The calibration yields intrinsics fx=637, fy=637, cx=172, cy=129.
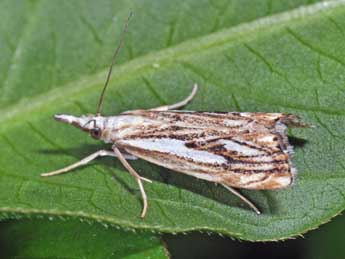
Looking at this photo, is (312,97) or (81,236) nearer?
Answer: (81,236)

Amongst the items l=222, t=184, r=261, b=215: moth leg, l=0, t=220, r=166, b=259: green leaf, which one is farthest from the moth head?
l=222, t=184, r=261, b=215: moth leg

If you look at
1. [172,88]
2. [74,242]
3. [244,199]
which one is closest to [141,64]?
[172,88]

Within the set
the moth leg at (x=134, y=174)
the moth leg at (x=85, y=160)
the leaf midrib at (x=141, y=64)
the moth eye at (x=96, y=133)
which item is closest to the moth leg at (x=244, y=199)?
the moth leg at (x=134, y=174)

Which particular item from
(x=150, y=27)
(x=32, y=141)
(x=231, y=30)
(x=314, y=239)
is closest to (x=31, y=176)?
(x=32, y=141)

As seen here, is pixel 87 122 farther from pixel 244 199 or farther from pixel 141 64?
pixel 244 199

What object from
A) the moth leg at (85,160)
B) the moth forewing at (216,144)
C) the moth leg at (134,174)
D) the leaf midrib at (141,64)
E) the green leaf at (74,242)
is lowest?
the green leaf at (74,242)

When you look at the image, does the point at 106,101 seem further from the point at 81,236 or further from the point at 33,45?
the point at 81,236

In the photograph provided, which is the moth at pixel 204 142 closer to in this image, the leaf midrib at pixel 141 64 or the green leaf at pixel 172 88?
the green leaf at pixel 172 88
